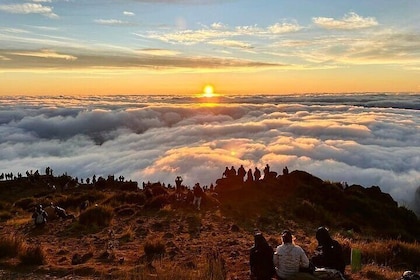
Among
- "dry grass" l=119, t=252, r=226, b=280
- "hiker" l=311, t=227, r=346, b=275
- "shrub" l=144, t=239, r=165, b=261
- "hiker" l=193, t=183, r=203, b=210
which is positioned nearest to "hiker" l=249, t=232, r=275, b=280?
"dry grass" l=119, t=252, r=226, b=280

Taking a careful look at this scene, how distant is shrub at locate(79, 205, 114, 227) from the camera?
59.4 feet

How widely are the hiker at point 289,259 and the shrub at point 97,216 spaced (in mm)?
10441

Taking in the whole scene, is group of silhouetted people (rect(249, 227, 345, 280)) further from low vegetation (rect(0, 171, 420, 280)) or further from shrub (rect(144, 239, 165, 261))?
shrub (rect(144, 239, 165, 261))

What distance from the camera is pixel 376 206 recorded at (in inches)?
1160

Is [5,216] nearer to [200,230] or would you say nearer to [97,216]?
[97,216]

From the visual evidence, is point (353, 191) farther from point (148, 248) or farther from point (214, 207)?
point (148, 248)

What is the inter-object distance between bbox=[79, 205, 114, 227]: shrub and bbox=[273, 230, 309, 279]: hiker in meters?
10.4

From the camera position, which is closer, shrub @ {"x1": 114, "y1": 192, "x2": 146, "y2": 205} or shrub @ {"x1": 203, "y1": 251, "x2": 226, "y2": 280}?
shrub @ {"x1": 203, "y1": 251, "x2": 226, "y2": 280}

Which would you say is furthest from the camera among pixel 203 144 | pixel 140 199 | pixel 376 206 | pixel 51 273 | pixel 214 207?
pixel 203 144

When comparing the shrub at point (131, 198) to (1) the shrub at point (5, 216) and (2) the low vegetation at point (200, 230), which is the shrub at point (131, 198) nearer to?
(2) the low vegetation at point (200, 230)

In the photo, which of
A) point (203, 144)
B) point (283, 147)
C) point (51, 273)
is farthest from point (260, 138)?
point (51, 273)

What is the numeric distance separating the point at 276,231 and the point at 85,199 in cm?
1150

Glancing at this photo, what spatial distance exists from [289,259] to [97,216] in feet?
37.7

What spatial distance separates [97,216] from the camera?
18.6 meters
